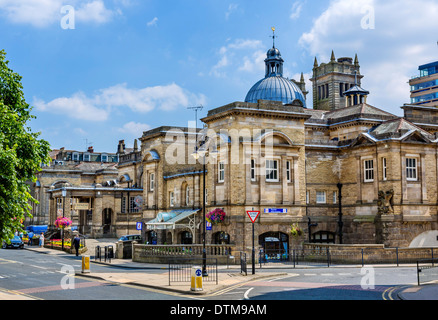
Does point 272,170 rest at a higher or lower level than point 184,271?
higher

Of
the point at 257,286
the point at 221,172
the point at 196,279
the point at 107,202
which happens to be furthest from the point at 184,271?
the point at 107,202

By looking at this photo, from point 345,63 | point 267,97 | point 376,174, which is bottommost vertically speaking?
point 376,174

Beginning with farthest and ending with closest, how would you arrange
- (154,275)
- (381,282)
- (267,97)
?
(267,97) < (154,275) < (381,282)

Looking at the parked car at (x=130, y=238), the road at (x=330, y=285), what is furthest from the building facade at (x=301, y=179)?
the road at (x=330, y=285)

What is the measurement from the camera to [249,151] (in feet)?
124

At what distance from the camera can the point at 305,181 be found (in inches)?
1607

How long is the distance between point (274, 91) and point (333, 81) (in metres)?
24.6

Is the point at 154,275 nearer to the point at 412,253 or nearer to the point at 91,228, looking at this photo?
the point at 412,253

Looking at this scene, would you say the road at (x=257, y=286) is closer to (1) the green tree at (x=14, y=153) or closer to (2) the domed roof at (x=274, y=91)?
(1) the green tree at (x=14, y=153)

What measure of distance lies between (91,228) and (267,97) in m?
25.2

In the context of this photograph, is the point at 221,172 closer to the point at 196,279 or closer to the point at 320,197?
the point at 320,197

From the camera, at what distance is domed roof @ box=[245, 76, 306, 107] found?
186ft

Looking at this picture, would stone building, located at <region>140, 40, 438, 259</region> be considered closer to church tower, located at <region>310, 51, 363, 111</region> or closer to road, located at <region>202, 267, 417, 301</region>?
road, located at <region>202, 267, 417, 301</region>
